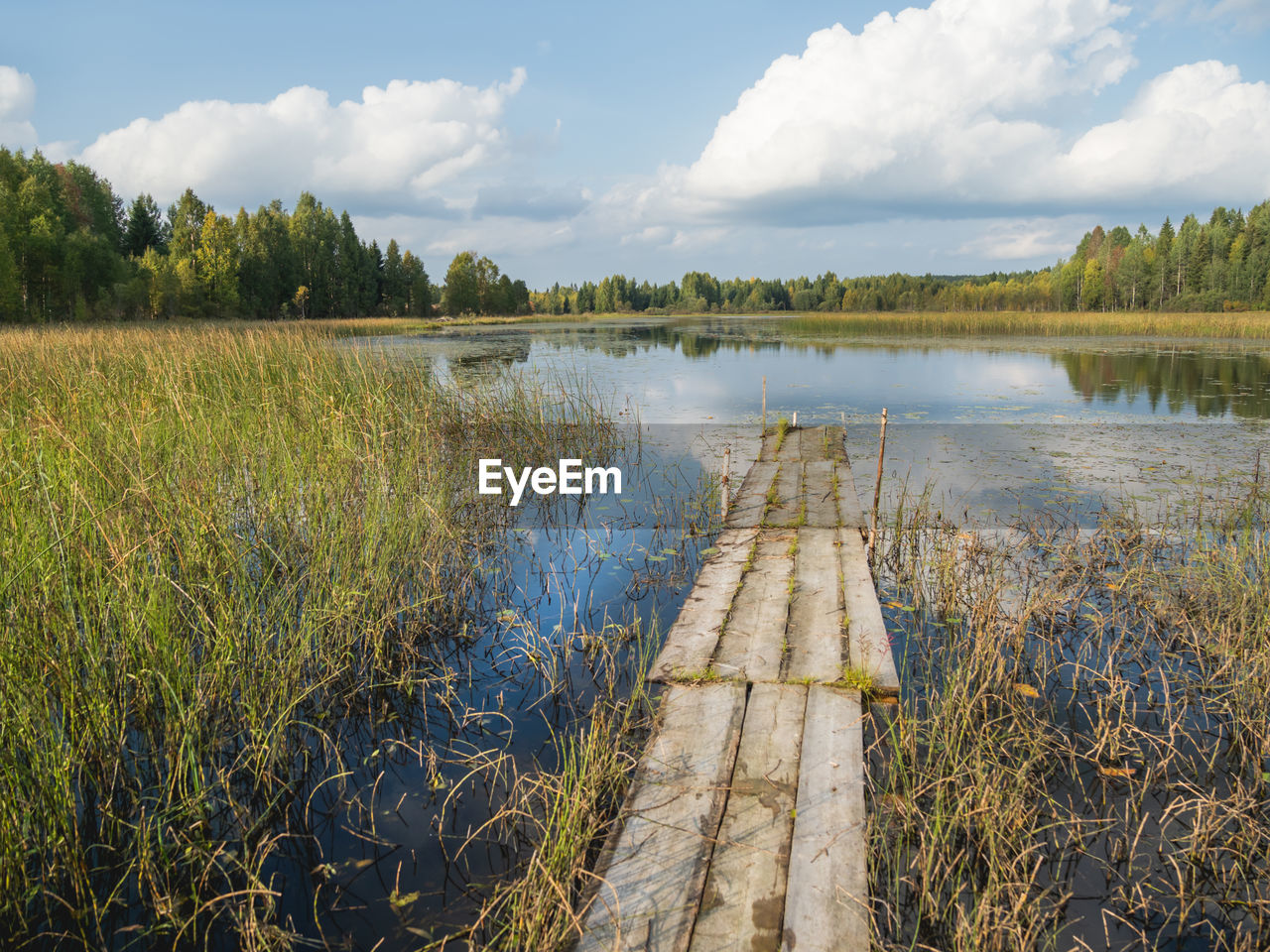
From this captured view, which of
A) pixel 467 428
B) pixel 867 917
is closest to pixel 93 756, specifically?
pixel 867 917

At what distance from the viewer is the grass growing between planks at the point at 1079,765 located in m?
1.91

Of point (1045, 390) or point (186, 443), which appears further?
point (1045, 390)

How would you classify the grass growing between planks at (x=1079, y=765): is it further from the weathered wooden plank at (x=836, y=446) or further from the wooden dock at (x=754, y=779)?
the weathered wooden plank at (x=836, y=446)

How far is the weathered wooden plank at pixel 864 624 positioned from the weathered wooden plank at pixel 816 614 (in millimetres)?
48

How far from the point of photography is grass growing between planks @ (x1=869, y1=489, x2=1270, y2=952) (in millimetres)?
1907

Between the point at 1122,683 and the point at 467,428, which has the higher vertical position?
the point at 467,428

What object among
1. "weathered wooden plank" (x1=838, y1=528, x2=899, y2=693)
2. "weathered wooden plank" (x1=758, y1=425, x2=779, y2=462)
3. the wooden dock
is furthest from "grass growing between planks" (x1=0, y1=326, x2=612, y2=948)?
"weathered wooden plank" (x1=758, y1=425, x2=779, y2=462)

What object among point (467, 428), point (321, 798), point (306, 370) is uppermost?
point (306, 370)

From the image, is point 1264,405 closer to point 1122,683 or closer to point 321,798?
point 1122,683

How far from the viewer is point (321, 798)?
2.45 metres

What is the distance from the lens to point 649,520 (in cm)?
581

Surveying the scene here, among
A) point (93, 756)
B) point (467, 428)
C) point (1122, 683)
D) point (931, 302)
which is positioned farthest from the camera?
point (931, 302)

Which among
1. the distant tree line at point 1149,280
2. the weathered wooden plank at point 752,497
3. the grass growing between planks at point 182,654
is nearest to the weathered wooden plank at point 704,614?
the weathered wooden plank at point 752,497

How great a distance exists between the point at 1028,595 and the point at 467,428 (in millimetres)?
5900
